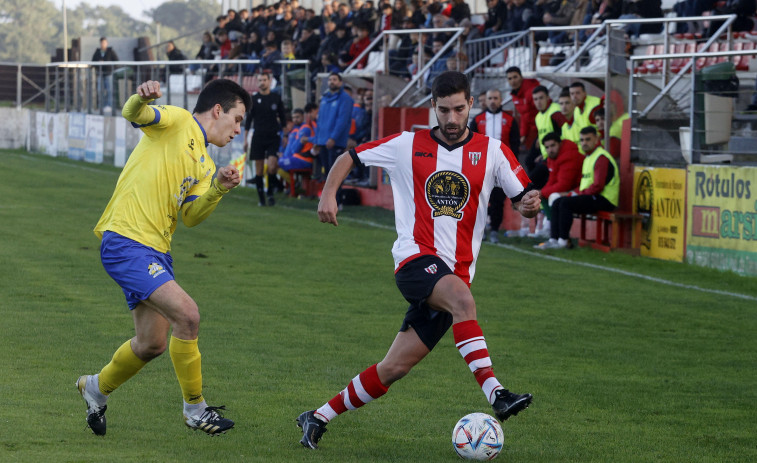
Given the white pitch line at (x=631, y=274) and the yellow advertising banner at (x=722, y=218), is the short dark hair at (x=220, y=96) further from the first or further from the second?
the yellow advertising banner at (x=722, y=218)

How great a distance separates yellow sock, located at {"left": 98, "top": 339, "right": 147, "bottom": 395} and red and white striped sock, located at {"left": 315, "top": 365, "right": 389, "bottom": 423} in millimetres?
965

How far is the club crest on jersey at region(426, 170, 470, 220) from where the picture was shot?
5.57 meters

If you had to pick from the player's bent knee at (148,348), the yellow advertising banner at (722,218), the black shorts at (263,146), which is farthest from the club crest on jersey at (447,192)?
the black shorts at (263,146)

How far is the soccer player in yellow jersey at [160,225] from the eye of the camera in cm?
543

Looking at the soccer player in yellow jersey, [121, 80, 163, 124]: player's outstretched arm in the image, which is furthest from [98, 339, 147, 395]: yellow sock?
[121, 80, 163, 124]: player's outstretched arm

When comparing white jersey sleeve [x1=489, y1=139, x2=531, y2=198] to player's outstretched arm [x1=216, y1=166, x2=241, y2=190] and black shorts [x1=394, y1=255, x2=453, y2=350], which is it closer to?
black shorts [x1=394, y1=255, x2=453, y2=350]

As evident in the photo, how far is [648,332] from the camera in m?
9.46

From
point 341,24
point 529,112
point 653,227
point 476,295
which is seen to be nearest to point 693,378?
point 476,295

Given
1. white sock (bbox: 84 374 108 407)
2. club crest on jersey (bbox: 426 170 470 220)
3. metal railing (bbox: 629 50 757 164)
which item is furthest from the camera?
metal railing (bbox: 629 50 757 164)

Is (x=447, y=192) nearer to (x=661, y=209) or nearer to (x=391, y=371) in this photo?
(x=391, y=371)

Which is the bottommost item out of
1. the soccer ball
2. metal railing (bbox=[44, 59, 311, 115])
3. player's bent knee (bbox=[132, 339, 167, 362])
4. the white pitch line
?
the white pitch line

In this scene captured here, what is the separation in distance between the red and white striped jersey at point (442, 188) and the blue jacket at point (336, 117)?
1351cm

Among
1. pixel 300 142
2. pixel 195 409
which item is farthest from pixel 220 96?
pixel 300 142

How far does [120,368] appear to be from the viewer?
18.4 ft
